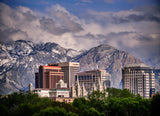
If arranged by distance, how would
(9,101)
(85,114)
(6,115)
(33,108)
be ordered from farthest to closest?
(9,101) → (85,114) → (33,108) → (6,115)

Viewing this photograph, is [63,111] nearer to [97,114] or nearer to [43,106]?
[43,106]

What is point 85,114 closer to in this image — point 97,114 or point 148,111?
point 97,114

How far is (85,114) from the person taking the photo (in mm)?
167875

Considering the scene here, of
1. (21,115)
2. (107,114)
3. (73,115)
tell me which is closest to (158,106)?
(107,114)

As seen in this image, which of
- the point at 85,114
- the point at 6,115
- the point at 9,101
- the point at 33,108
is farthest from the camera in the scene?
the point at 9,101

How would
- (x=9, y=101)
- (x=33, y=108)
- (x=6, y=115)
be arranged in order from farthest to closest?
(x=9, y=101), (x=33, y=108), (x=6, y=115)

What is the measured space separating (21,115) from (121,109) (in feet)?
225

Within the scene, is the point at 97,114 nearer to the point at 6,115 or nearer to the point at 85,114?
the point at 85,114

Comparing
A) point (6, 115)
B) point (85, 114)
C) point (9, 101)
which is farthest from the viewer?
point (9, 101)

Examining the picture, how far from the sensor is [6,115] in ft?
465

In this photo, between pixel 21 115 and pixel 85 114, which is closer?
pixel 21 115

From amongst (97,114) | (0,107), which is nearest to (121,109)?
(97,114)

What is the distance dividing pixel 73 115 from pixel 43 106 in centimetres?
1686

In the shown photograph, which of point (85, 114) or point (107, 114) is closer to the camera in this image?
point (85, 114)
